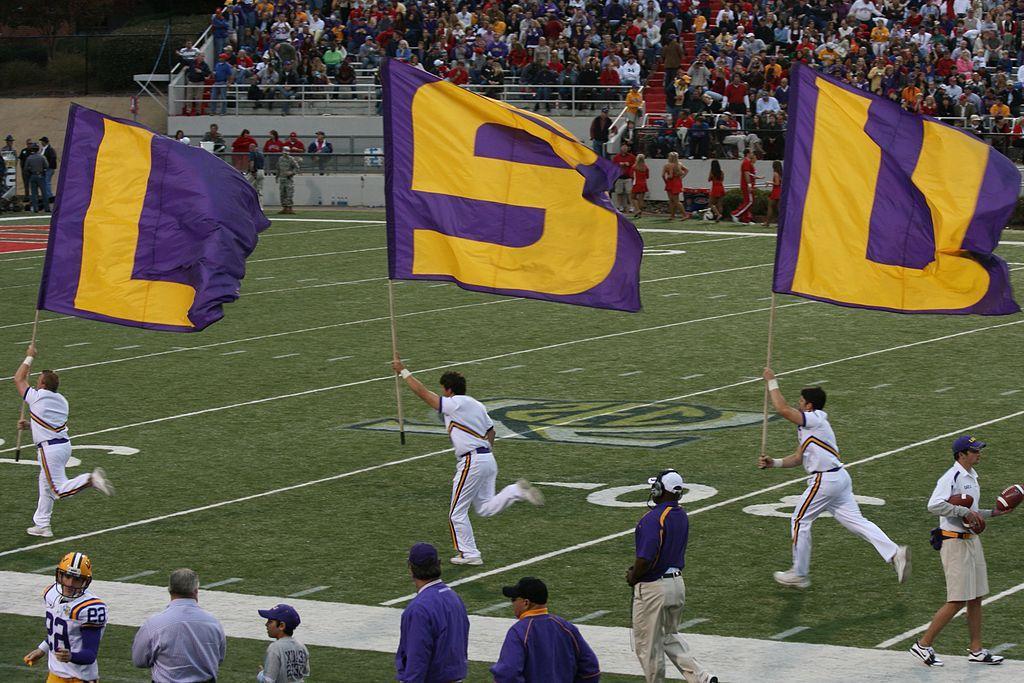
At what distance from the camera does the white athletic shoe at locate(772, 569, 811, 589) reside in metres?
13.1

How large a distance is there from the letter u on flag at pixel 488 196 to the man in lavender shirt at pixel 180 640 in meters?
5.43

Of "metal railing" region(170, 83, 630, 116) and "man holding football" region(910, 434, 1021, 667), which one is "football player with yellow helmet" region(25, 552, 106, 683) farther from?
"metal railing" region(170, 83, 630, 116)

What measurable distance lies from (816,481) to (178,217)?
5549mm

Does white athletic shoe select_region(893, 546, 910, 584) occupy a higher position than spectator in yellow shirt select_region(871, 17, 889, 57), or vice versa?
spectator in yellow shirt select_region(871, 17, 889, 57)

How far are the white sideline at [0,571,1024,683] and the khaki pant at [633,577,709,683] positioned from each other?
433mm

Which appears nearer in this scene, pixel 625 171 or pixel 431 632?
pixel 431 632

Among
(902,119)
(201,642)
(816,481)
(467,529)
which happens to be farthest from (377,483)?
(201,642)

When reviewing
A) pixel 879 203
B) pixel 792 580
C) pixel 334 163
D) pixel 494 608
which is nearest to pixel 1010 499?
pixel 792 580

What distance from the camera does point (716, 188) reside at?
36.9m

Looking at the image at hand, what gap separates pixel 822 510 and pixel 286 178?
2881 centimetres

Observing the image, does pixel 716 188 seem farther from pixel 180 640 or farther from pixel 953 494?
pixel 180 640

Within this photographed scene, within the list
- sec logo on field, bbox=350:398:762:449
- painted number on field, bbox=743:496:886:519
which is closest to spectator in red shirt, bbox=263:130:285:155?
sec logo on field, bbox=350:398:762:449

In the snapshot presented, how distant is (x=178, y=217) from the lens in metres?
14.6

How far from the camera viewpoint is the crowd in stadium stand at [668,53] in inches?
1534
